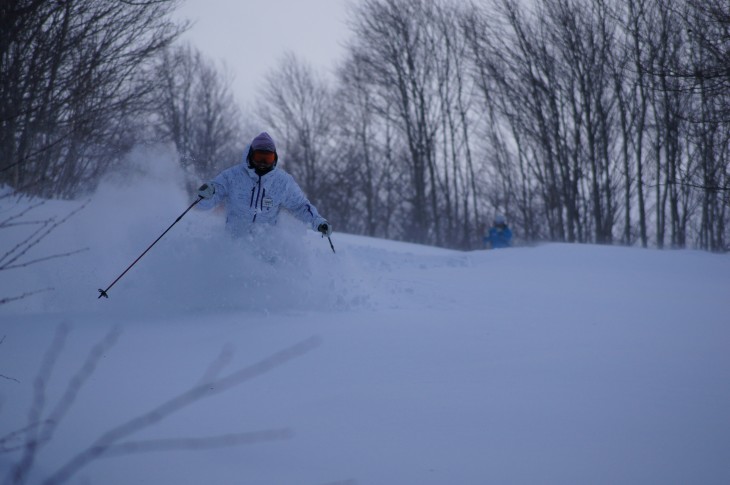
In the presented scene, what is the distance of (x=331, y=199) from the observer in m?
28.4

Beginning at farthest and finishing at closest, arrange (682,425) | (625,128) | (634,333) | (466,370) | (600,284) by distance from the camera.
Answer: (625,128) < (600,284) < (634,333) < (466,370) < (682,425)

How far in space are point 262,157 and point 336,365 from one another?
280cm

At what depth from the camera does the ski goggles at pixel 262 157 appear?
540cm

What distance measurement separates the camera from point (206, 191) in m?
5.15

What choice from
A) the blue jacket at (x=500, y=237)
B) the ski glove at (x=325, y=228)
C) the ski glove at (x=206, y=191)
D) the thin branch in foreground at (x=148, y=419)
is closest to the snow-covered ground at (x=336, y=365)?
the thin branch in foreground at (x=148, y=419)

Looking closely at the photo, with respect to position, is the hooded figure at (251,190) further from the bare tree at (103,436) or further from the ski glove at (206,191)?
the bare tree at (103,436)

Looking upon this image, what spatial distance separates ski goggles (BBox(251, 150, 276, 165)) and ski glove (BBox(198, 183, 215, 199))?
56 cm

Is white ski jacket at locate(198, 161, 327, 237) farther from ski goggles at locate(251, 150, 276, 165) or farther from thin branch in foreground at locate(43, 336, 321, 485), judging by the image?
thin branch in foreground at locate(43, 336, 321, 485)

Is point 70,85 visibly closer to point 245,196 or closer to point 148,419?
point 245,196

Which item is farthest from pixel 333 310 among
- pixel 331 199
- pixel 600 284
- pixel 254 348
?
pixel 331 199

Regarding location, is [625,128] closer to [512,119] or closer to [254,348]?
[512,119]

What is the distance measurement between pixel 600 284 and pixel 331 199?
2256cm

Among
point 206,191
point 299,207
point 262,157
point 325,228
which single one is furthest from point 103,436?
point 299,207

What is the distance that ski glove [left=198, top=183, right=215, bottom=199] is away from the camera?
5.11 m
